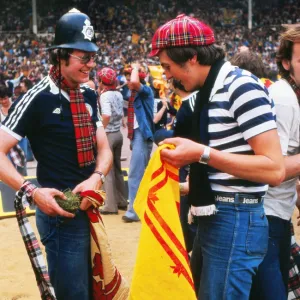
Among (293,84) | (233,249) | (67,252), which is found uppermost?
(293,84)

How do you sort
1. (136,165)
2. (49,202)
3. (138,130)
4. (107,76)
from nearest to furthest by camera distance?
(49,202)
(136,165)
(138,130)
(107,76)

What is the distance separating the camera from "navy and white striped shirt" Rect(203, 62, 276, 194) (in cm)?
242

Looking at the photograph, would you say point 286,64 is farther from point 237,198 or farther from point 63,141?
point 63,141

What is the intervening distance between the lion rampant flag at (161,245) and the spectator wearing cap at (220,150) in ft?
0.31

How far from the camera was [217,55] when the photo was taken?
2.61 metres

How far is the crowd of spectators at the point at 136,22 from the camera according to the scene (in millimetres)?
30828

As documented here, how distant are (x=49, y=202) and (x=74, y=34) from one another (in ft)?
2.92

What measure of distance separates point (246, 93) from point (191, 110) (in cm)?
49

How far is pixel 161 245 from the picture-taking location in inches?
102

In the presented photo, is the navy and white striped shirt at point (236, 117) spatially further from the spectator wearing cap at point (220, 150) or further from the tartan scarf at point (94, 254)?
the tartan scarf at point (94, 254)

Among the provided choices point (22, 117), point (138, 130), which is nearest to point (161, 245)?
point (22, 117)

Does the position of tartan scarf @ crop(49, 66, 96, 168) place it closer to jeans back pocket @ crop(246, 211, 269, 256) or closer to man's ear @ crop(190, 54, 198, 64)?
man's ear @ crop(190, 54, 198, 64)

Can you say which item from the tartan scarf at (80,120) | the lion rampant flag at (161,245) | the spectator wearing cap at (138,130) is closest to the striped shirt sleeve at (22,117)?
the tartan scarf at (80,120)

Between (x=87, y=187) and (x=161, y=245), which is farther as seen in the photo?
(x=87, y=187)
